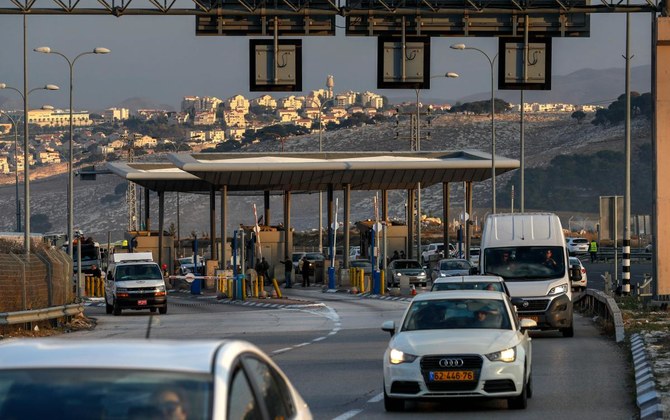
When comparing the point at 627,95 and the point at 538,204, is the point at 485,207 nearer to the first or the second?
the point at 538,204

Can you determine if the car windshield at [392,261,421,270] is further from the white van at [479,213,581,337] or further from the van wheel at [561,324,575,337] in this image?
the van wheel at [561,324,575,337]

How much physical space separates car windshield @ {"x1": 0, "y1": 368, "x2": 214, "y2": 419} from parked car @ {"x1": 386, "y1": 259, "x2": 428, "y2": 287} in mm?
58203

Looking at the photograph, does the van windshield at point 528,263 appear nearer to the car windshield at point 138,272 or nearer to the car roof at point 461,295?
the car roof at point 461,295

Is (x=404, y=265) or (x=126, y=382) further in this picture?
(x=404, y=265)

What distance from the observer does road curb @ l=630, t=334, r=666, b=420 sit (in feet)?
51.6

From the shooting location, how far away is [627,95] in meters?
46.6

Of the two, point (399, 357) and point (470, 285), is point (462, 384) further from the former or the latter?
point (470, 285)

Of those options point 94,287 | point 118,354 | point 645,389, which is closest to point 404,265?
point 94,287

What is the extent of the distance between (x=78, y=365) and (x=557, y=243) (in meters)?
25.3

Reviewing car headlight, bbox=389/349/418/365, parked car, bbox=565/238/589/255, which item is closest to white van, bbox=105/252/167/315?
car headlight, bbox=389/349/418/365

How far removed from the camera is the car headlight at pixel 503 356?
1731 centimetres

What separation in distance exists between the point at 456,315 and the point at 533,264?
1306 centimetres

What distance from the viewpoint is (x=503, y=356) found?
17359 mm

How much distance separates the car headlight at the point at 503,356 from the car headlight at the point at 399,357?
2.91ft
